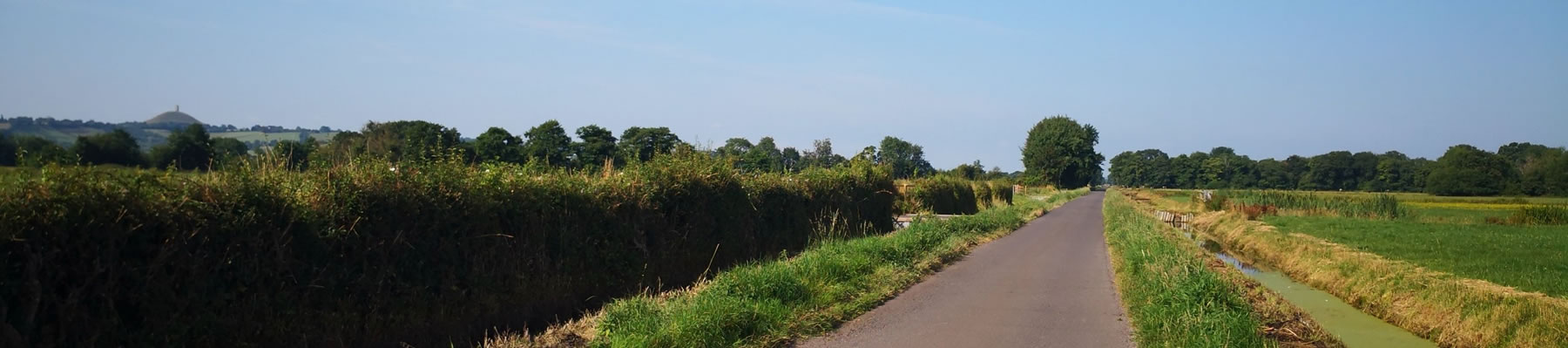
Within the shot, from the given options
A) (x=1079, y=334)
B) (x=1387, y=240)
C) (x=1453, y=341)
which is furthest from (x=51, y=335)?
(x=1387, y=240)

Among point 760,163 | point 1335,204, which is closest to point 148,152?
point 760,163

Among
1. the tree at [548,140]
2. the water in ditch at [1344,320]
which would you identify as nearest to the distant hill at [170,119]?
the tree at [548,140]

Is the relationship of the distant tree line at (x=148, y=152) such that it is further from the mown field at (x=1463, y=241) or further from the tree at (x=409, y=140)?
the mown field at (x=1463, y=241)

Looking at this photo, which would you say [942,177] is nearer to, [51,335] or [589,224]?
[589,224]

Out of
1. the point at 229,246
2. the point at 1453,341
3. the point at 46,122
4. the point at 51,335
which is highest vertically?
the point at 46,122

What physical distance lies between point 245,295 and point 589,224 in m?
4.72

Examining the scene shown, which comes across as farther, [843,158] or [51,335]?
[843,158]

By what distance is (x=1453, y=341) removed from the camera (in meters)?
11.6

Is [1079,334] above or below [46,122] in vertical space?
below

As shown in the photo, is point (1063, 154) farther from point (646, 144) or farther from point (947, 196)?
point (646, 144)

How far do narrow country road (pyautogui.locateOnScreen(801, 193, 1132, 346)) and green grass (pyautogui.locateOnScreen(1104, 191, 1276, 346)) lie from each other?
9.4 inches

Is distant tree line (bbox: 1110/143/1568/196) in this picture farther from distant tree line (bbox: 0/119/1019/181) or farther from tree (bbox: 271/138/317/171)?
tree (bbox: 271/138/317/171)

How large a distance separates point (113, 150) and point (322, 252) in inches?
107

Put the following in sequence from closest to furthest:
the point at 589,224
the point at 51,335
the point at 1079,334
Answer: the point at 51,335, the point at 1079,334, the point at 589,224
